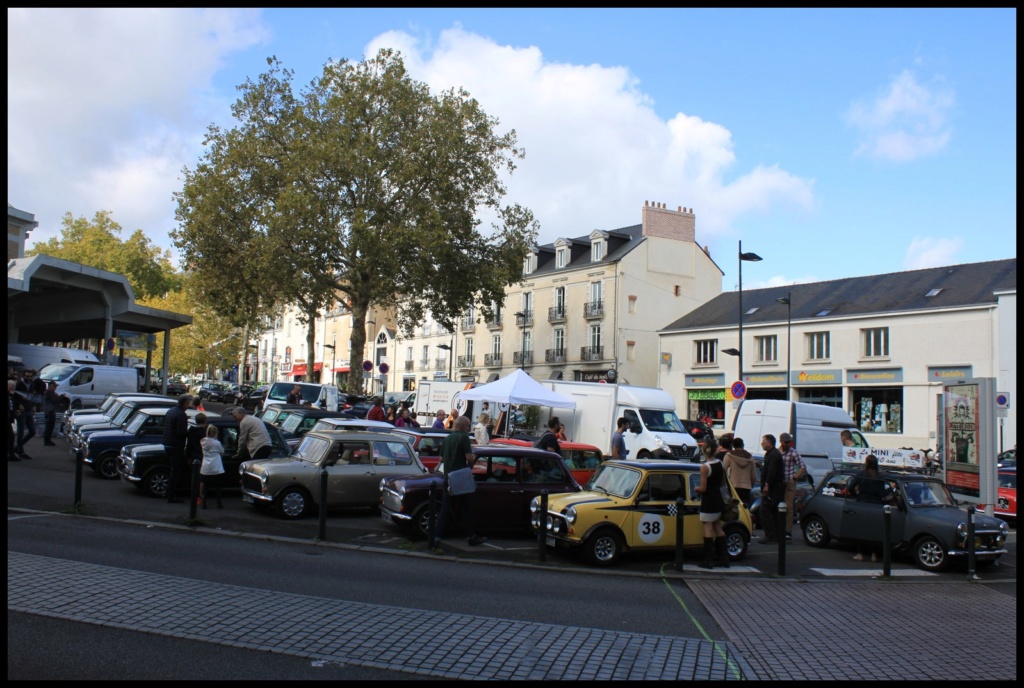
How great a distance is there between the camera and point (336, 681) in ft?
19.2

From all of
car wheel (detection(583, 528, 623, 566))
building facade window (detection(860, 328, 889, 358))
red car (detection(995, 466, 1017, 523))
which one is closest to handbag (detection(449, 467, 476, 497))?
car wheel (detection(583, 528, 623, 566))

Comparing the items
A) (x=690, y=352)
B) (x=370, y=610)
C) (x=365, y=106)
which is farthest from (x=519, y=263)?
(x=370, y=610)

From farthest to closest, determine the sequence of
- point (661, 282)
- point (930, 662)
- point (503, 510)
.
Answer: point (661, 282) < point (503, 510) < point (930, 662)

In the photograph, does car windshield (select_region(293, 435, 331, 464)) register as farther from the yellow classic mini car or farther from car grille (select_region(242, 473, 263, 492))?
the yellow classic mini car

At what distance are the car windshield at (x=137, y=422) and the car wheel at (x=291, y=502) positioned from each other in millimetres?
4640

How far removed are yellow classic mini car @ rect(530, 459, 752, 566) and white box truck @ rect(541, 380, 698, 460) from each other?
13.5m

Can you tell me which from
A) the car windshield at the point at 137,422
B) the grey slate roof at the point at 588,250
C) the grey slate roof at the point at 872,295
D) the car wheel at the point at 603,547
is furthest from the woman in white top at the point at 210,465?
the grey slate roof at the point at 588,250

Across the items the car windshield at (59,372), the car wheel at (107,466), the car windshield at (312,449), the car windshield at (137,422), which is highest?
the car windshield at (59,372)

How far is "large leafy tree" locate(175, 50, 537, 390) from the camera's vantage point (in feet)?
126

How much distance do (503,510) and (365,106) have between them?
30.4 meters

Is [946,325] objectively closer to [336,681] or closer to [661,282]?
[661,282]

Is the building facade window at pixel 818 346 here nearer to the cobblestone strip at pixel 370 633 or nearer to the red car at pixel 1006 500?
the red car at pixel 1006 500

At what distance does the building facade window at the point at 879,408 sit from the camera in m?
40.3

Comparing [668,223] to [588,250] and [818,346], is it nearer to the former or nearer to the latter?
[588,250]
